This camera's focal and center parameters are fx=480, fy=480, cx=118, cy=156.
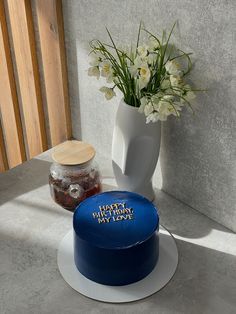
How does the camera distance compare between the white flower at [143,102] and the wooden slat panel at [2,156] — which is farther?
the wooden slat panel at [2,156]

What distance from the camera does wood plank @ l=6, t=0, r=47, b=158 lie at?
4.59 feet

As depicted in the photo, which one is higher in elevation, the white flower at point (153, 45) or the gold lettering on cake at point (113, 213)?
the white flower at point (153, 45)

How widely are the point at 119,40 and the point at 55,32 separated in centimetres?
25

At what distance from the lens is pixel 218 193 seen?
1.09 m

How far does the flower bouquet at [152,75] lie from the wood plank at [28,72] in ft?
1.38

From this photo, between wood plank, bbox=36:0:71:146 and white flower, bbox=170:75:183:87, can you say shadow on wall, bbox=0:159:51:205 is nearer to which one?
wood plank, bbox=36:0:71:146

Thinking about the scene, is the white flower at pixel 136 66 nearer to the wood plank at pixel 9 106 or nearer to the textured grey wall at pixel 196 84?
the textured grey wall at pixel 196 84

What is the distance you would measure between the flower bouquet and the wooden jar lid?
0.54ft

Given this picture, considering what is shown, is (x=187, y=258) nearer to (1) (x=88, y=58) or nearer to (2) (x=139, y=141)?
(2) (x=139, y=141)

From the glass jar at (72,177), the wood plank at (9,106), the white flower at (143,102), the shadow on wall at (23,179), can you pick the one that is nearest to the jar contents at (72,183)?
the glass jar at (72,177)

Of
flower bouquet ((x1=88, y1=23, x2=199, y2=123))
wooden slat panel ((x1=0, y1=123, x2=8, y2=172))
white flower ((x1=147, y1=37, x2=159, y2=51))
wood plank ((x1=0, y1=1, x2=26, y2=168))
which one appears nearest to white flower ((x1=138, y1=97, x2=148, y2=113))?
flower bouquet ((x1=88, y1=23, x2=199, y2=123))

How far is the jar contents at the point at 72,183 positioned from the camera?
3.72 ft

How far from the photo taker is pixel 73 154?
1.14m

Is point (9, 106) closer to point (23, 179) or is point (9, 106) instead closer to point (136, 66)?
point (23, 179)
